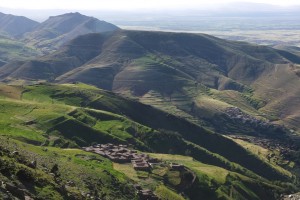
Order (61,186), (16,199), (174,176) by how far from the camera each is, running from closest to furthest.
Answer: (16,199) < (61,186) < (174,176)

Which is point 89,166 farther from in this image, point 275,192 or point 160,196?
point 275,192

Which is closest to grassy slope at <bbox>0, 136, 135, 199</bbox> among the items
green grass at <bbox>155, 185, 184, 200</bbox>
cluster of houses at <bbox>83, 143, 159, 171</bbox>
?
cluster of houses at <bbox>83, 143, 159, 171</bbox>

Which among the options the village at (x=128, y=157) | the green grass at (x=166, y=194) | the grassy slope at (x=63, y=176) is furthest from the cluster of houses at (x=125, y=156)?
the green grass at (x=166, y=194)

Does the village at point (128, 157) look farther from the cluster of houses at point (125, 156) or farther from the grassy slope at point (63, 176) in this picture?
the grassy slope at point (63, 176)

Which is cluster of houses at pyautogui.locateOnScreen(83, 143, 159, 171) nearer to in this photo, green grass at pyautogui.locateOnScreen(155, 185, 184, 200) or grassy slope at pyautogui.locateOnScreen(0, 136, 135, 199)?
grassy slope at pyautogui.locateOnScreen(0, 136, 135, 199)

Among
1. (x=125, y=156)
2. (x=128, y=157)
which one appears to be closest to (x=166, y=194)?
(x=128, y=157)

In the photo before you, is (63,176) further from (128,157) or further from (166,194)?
(128,157)

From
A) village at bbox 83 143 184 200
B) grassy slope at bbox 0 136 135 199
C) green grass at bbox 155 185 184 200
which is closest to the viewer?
grassy slope at bbox 0 136 135 199

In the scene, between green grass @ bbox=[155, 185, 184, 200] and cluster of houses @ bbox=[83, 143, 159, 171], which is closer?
green grass @ bbox=[155, 185, 184, 200]

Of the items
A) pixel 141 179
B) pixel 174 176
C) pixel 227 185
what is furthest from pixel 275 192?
pixel 141 179
